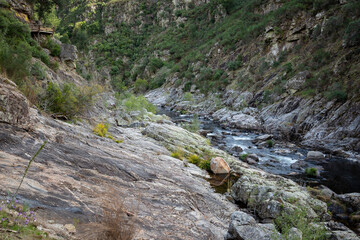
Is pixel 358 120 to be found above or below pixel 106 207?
above

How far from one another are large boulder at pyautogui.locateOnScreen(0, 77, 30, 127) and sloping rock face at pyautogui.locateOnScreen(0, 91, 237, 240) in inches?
5.9

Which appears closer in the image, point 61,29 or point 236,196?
point 236,196

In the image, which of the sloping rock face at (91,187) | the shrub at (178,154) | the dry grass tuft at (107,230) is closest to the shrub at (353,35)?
the shrub at (178,154)

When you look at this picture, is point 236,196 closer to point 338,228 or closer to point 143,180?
point 338,228

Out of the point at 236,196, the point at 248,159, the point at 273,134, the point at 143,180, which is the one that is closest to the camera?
the point at 143,180

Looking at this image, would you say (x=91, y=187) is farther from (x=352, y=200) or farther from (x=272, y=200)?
(x=352, y=200)

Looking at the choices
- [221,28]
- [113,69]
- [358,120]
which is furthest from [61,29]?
[358,120]

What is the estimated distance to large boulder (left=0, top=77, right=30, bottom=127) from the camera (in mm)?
5477

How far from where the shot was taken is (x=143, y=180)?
723 cm

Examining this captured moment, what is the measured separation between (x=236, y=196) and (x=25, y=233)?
8.26m

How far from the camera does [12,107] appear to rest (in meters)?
5.68

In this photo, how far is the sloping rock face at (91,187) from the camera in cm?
395

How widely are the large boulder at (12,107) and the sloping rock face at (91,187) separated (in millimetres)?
149

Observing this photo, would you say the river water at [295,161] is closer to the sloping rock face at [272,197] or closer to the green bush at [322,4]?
the sloping rock face at [272,197]
